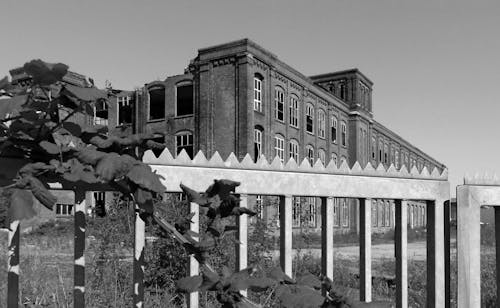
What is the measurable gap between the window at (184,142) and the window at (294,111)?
22.0 feet

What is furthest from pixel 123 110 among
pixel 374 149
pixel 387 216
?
pixel 387 216

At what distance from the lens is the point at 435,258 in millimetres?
3027

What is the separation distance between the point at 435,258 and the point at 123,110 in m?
30.9

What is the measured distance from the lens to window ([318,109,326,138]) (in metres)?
33.8

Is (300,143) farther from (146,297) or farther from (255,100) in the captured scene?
(146,297)

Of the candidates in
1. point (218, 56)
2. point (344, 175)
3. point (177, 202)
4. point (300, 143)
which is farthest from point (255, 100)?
point (344, 175)

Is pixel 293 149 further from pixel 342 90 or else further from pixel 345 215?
pixel 342 90

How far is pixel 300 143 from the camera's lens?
30.7 meters

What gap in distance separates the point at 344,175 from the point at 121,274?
3.71 metres

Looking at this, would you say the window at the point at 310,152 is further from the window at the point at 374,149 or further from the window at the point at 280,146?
the window at the point at 374,149

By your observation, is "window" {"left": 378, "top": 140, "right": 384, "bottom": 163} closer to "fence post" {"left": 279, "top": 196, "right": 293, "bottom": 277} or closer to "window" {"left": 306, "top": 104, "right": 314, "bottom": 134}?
"window" {"left": 306, "top": 104, "right": 314, "bottom": 134}

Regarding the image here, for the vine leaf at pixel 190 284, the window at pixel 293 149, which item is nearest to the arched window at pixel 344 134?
the window at pixel 293 149

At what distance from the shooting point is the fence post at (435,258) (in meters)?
3.02

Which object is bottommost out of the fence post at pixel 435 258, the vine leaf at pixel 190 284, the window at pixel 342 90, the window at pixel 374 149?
the fence post at pixel 435 258
